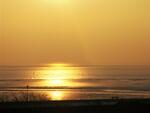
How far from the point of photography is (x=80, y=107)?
10883mm

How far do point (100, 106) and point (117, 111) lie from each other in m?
0.40

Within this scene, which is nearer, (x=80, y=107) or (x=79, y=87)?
(x=80, y=107)

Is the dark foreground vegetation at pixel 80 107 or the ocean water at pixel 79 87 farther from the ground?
the ocean water at pixel 79 87

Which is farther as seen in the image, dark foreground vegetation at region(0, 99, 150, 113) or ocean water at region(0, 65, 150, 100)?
ocean water at region(0, 65, 150, 100)

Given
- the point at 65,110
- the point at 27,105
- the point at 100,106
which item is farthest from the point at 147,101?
the point at 27,105

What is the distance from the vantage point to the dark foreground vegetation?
35.0ft

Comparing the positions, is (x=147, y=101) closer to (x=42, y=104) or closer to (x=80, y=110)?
(x=80, y=110)

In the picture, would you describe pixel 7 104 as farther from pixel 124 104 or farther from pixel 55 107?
pixel 124 104

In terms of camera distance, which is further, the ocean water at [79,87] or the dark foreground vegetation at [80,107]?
the ocean water at [79,87]

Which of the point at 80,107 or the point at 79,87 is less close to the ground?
the point at 79,87

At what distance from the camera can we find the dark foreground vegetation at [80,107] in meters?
10.7

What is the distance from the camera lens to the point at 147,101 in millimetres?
11328

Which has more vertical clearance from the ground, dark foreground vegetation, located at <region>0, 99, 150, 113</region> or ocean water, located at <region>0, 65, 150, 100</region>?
ocean water, located at <region>0, 65, 150, 100</region>

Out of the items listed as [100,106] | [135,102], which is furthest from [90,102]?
[135,102]
